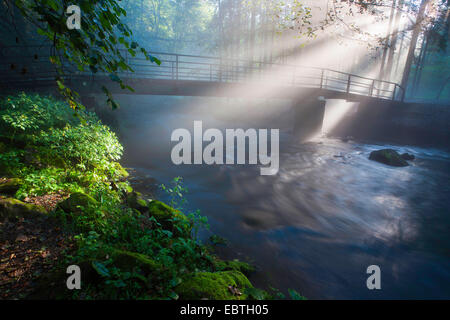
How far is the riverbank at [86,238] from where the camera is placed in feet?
9.23

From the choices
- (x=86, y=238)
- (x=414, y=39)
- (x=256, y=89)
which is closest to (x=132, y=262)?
(x=86, y=238)

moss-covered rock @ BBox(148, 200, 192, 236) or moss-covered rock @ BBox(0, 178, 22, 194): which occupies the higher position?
moss-covered rock @ BBox(0, 178, 22, 194)

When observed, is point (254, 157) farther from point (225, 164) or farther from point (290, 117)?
point (290, 117)

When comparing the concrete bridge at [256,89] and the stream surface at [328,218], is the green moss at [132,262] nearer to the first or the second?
the stream surface at [328,218]

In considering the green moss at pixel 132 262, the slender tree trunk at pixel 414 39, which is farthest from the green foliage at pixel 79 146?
the slender tree trunk at pixel 414 39

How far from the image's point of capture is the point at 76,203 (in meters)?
4.19

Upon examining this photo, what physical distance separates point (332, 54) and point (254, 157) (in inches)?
1448

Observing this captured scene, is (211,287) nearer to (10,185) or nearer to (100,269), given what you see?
(100,269)

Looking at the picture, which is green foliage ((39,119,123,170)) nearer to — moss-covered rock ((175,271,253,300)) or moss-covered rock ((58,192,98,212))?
moss-covered rock ((58,192,98,212))

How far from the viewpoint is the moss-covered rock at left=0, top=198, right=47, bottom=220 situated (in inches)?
150

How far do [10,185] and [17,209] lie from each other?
0.95 metres

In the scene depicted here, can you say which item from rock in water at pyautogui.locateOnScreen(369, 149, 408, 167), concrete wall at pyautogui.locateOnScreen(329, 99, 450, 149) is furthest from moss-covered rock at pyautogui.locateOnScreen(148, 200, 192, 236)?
concrete wall at pyautogui.locateOnScreen(329, 99, 450, 149)

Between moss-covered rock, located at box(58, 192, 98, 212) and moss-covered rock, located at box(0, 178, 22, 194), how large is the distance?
1.19m
